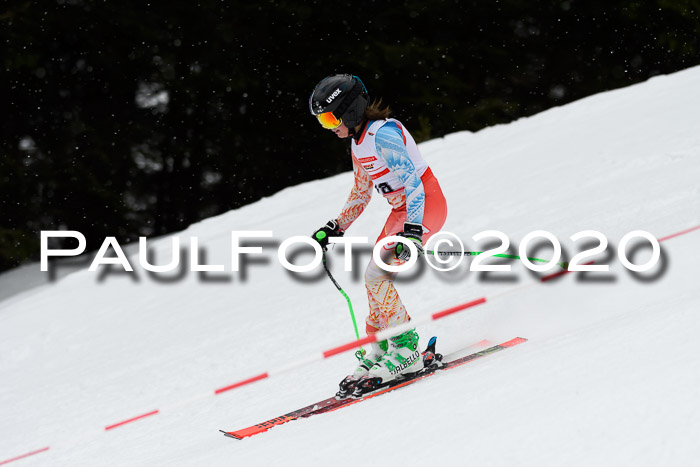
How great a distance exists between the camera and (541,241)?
6801 millimetres

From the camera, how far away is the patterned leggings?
166 inches

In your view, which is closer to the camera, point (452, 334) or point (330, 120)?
point (330, 120)

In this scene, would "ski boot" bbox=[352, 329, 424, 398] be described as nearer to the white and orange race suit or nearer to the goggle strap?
the white and orange race suit

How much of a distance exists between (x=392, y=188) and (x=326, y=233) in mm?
503

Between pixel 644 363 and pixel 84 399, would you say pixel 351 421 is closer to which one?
pixel 644 363

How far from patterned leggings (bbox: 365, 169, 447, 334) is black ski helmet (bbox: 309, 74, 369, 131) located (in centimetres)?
58

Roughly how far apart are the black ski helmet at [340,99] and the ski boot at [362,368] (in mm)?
1327

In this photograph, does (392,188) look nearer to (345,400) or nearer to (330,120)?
(330,120)

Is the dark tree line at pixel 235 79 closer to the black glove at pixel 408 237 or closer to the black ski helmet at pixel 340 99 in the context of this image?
the black ski helmet at pixel 340 99

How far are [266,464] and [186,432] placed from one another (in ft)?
5.96

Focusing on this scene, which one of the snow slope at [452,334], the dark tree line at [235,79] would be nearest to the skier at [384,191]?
the snow slope at [452,334]

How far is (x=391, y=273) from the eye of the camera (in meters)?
4.25

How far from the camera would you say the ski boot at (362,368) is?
4332mm

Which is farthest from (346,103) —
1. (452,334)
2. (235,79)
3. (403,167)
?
(235,79)
